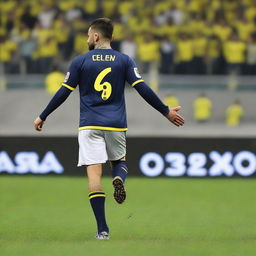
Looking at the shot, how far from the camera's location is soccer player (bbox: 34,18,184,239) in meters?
8.06


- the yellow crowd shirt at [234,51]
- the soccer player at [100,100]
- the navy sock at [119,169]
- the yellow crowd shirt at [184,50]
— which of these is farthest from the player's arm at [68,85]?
the yellow crowd shirt at [234,51]

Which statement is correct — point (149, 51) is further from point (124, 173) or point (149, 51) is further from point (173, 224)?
point (124, 173)

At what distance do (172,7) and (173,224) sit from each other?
13944 millimetres

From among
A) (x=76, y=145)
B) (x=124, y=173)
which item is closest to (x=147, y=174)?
(x=76, y=145)

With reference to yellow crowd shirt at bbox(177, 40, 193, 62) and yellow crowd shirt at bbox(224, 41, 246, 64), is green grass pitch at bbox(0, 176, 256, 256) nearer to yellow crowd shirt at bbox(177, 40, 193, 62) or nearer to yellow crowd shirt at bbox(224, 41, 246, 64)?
yellow crowd shirt at bbox(224, 41, 246, 64)

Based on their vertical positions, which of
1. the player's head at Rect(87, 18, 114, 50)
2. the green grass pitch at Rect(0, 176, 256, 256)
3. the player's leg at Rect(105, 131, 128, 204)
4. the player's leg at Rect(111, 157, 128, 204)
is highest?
the player's head at Rect(87, 18, 114, 50)

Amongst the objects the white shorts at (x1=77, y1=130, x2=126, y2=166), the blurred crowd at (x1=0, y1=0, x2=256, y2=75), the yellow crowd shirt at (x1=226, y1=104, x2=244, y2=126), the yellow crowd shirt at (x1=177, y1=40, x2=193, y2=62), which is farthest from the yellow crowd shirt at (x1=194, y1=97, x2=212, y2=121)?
the white shorts at (x1=77, y1=130, x2=126, y2=166)

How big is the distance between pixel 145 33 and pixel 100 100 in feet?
45.2

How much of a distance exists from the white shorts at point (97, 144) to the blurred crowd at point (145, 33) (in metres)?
11.5

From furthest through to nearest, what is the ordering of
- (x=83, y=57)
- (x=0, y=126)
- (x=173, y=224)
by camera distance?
(x=0, y=126), (x=173, y=224), (x=83, y=57)

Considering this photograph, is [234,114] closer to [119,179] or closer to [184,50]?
[184,50]

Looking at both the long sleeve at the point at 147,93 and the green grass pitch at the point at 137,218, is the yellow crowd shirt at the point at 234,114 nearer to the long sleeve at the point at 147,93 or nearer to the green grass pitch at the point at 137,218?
the green grass pitch at the point at 137,218

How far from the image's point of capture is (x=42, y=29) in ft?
72.6

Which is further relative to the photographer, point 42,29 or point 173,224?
point 42,29
